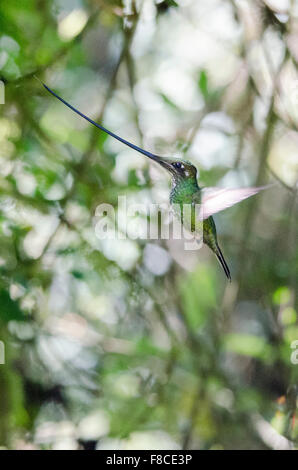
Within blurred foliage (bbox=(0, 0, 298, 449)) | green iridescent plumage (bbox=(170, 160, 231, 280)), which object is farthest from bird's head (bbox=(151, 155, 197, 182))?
blurred foliage (bbox=(0, 0, 298, 449))

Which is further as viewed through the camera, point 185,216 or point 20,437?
point 20,437

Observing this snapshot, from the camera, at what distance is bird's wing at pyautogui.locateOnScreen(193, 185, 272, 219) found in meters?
0.55

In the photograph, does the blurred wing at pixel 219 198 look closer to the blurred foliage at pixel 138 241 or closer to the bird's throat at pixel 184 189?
the bird's throat at pixel 184 189

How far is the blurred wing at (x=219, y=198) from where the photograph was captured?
550 millimetres

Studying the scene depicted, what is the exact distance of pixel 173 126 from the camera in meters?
0.96

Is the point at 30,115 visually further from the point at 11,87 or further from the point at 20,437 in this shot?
the point at 20,437

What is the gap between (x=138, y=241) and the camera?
98 centimetres

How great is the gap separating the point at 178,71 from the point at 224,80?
0.46 feet

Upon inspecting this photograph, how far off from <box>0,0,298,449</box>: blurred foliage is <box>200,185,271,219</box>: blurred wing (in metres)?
0.26

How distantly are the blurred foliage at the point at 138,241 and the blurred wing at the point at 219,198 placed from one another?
26 centimetres

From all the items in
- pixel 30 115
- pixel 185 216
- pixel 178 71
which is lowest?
pixel 185 216

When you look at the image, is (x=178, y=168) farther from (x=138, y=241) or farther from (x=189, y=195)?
(x=138, y=241)

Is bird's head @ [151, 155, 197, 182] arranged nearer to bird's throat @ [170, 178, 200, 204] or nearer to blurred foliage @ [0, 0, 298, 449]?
bird's throat @ [170, 178, 200, 204]
